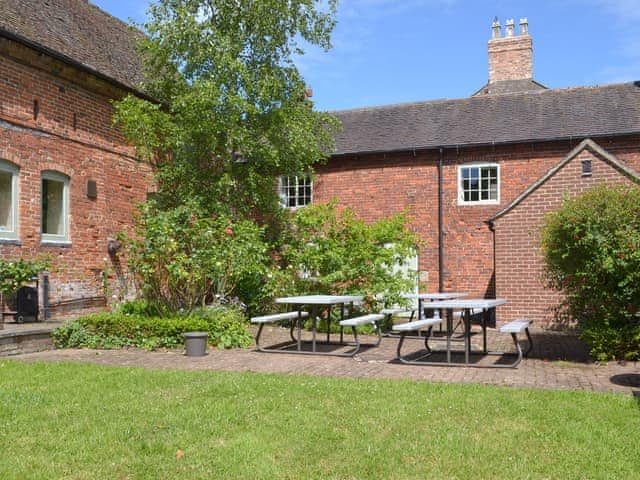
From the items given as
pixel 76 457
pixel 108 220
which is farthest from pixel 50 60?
pixel 76 457

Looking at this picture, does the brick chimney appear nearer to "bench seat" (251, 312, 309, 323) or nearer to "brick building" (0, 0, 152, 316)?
"brick building" (0, 0, 152, 316)

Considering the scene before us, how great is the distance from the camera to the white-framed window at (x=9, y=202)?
12312 mm

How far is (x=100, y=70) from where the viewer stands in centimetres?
1464

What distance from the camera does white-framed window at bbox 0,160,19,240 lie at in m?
12.3

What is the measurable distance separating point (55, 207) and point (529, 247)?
10.3 meters

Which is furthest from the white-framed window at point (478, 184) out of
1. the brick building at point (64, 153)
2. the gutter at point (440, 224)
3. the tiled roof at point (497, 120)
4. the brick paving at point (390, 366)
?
the brick building at point (64, 153)

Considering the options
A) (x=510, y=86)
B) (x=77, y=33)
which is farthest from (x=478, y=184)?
(x=510, y=86)

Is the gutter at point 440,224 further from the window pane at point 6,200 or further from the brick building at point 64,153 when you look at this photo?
the window pane at point 6,200

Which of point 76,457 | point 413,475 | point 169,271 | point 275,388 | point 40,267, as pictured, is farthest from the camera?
point 169,271

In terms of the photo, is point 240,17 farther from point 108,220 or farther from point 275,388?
point 275,388

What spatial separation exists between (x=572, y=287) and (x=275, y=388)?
16.8 feet

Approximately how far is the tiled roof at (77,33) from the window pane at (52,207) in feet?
8.57

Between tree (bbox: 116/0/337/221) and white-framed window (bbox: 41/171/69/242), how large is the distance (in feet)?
6.03

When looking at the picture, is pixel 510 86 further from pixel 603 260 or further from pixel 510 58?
pixel 603 260
